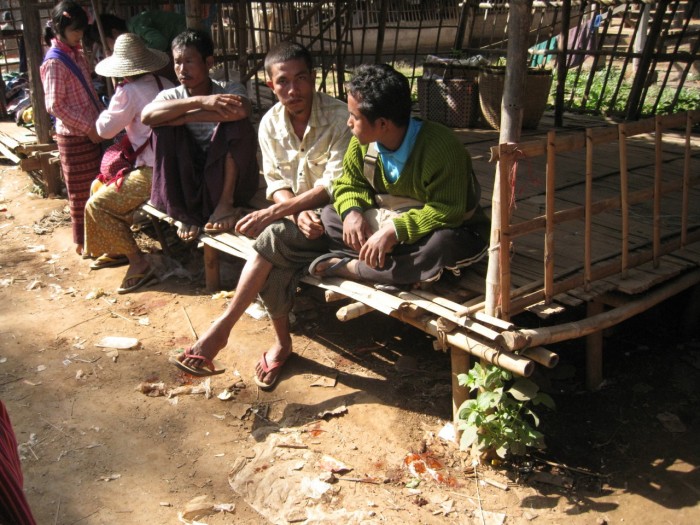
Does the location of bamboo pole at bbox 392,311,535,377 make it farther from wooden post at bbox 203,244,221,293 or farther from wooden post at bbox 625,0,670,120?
wooden post at bbox 625,0,670,120

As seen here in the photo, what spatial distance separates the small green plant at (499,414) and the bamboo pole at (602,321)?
8.2 inches

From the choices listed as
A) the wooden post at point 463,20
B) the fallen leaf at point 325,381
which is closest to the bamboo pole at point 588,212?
the fallen leaf at point 325,381

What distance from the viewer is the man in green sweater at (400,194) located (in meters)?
3.11

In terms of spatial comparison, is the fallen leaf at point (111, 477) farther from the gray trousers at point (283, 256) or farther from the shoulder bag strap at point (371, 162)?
the shoulder bag strap at point (371, 162)

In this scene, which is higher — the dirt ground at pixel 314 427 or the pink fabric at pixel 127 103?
the pink fabric at pixel 127 103

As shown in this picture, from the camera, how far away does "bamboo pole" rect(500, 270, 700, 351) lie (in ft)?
9.50

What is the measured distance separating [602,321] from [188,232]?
8.67 feet

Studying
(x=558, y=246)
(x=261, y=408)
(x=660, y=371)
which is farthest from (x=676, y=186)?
(x=261, y=408)

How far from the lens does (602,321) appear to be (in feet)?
10.3

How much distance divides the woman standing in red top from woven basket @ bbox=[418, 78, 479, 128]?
341 cm

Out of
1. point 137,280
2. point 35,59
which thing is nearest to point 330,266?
point 137,280

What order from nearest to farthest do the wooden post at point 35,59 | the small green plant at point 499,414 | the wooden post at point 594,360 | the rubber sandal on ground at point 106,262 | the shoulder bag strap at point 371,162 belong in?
1. the small green plant at point 499,414
2. the shoulder bag strap at point 371,162
3. the wooden post at point 594,360
4. the rubber sandal on ground at point 106,262
5. the wooden post at point 35,59

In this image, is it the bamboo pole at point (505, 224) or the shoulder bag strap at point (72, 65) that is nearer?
the bamboo pole at point (505, 224)

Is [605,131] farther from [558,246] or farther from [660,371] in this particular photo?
[660,371]
